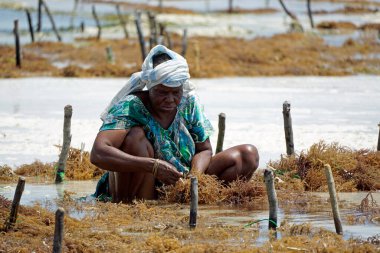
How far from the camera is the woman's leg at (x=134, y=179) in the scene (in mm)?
7066

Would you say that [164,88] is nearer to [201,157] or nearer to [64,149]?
[201,157]

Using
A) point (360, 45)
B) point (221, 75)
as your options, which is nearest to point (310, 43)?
point (360, 45)

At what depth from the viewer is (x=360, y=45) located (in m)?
32.4

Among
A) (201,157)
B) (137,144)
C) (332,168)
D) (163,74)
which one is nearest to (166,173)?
(137,144)

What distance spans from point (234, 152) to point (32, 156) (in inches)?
149

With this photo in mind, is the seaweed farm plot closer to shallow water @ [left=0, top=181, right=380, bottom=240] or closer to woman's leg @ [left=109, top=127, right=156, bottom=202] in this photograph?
shallow water @ [left=0, top=181, right=380, bottom=240]

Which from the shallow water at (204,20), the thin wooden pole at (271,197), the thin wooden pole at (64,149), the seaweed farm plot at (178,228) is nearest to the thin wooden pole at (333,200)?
the seaweed farm plot at (178,228)

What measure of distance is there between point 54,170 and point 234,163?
93.4 inches

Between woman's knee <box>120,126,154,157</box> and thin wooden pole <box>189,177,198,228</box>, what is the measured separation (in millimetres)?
936

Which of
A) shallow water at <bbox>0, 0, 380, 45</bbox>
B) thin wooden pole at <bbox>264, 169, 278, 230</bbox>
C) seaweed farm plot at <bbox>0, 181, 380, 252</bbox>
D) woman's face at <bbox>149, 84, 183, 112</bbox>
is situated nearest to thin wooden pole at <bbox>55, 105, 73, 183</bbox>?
seaweed farm plot at <bbox>0, 181, 380, 252</bbox>

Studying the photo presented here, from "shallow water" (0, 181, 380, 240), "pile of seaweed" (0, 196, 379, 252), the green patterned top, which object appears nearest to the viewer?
"pile of seaweed" (0, 196, 379, 252)

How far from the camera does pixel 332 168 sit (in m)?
8.50

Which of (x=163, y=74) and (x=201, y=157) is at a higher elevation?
(x=163, y=74)

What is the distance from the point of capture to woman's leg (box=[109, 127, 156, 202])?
7.07 meters
